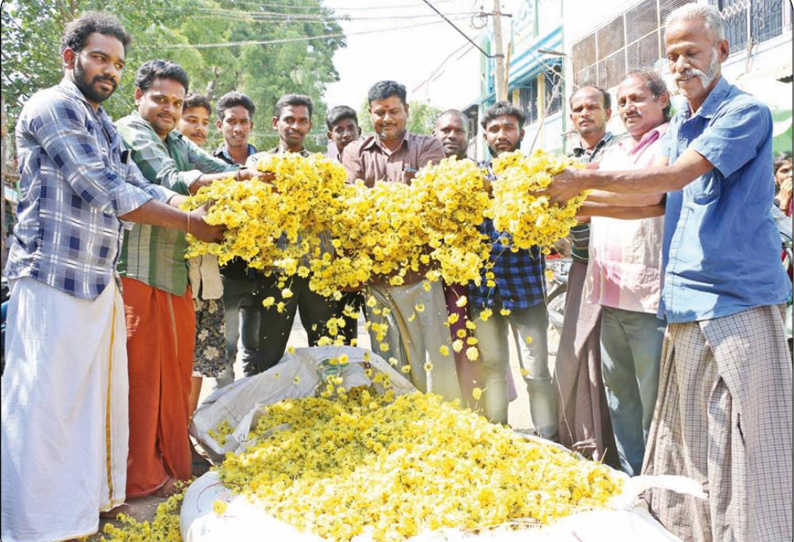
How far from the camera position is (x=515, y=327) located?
4.19 meters

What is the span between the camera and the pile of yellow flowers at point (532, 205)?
2.92 meters

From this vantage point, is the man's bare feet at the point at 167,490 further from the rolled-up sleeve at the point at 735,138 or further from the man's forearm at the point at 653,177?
the rolled-up sleeve at the point at 735,138

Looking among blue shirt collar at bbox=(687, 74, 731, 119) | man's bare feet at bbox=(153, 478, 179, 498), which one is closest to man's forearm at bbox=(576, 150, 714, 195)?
blue shirt collar at bbox=(687, 74, 731, 119)

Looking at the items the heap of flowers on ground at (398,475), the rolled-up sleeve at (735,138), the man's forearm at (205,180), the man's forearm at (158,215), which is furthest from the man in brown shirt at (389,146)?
the rolled-up sleeve at (735,138)

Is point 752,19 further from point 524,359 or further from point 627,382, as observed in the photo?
point 627,382

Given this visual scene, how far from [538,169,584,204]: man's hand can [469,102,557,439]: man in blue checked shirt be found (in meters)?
1.07

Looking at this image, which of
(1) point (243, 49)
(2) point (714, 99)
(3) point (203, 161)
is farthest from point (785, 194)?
(1) point (243, 49)

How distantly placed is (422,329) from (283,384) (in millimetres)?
940

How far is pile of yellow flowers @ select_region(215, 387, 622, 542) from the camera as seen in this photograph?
255 centimetres

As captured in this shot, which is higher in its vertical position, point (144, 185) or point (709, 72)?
point (709, 72)

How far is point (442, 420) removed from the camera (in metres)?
3.30

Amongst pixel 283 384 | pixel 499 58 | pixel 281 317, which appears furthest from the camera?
pixel 499 58

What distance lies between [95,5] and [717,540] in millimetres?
9721

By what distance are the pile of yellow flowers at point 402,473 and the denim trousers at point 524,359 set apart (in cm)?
70
